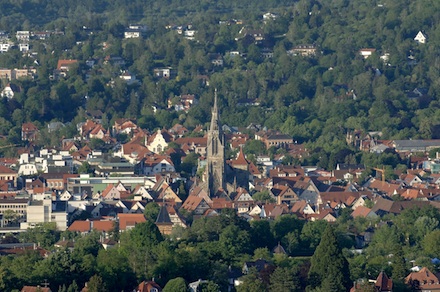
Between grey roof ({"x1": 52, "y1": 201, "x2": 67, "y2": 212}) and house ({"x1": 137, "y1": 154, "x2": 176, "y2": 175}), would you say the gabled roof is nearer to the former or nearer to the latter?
grey roof ({"x1": 52, "y1": 201, "x2": 67, "y2": 212})

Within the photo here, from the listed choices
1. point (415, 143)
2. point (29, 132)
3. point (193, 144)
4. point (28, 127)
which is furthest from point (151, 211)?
point (28, 127)

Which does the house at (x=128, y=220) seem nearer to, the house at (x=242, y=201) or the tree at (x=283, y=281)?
the house at (x=242, y=201)

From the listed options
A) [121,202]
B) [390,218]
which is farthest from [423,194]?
[121,202]

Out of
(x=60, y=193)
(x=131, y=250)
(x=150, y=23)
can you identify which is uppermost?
(x=131, y=250)

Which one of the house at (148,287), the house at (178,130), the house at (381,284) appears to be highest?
the house at (148,287)

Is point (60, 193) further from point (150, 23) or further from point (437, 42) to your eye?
point (150, 23)

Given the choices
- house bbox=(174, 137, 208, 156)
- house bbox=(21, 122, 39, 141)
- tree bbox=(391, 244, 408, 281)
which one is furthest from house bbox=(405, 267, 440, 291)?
house bbox=(21, 122, 39, 141)

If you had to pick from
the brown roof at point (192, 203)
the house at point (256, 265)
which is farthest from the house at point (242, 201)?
the house at point (256, 265)
